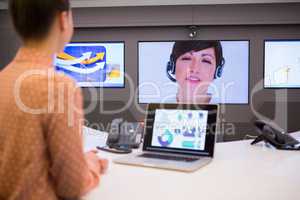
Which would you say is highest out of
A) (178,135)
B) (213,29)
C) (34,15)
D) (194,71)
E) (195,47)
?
(213,29)

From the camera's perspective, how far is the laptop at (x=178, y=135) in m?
1.39

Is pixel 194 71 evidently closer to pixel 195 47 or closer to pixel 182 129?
pixel 195 47

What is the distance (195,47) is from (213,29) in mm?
347

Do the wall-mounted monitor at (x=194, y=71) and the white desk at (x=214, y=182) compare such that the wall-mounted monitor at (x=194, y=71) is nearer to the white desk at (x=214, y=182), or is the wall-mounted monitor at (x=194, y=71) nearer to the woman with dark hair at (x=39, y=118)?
the white desk at (x=214, y=182)

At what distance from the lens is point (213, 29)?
4289 mm

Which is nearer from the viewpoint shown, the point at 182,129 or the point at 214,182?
the point at 214,182

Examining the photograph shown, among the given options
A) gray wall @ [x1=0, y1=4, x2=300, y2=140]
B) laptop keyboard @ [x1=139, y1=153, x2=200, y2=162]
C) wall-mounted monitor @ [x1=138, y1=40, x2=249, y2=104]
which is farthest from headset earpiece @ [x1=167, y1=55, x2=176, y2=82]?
laptop keyboard @ [x1=139, y1=153, x2=200, y2=162]

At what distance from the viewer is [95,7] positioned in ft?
14.2

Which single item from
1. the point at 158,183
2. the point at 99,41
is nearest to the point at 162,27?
the point at 99,41

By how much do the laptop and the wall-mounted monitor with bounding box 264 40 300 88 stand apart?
3.14 metres

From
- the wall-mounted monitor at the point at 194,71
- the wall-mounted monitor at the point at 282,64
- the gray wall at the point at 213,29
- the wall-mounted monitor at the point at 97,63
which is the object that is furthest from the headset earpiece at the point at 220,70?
the wall-mounted monitor at the point at 97,63

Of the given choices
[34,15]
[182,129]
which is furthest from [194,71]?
[34,15]

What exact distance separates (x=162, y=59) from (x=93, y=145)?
2.73 metres

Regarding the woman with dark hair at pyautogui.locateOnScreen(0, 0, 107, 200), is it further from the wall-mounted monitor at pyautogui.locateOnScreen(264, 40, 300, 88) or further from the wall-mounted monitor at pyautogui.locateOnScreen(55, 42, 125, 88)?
the wall-mounted monitor at pyautogui.locateOnScreen(264, 40, 300, 88)
